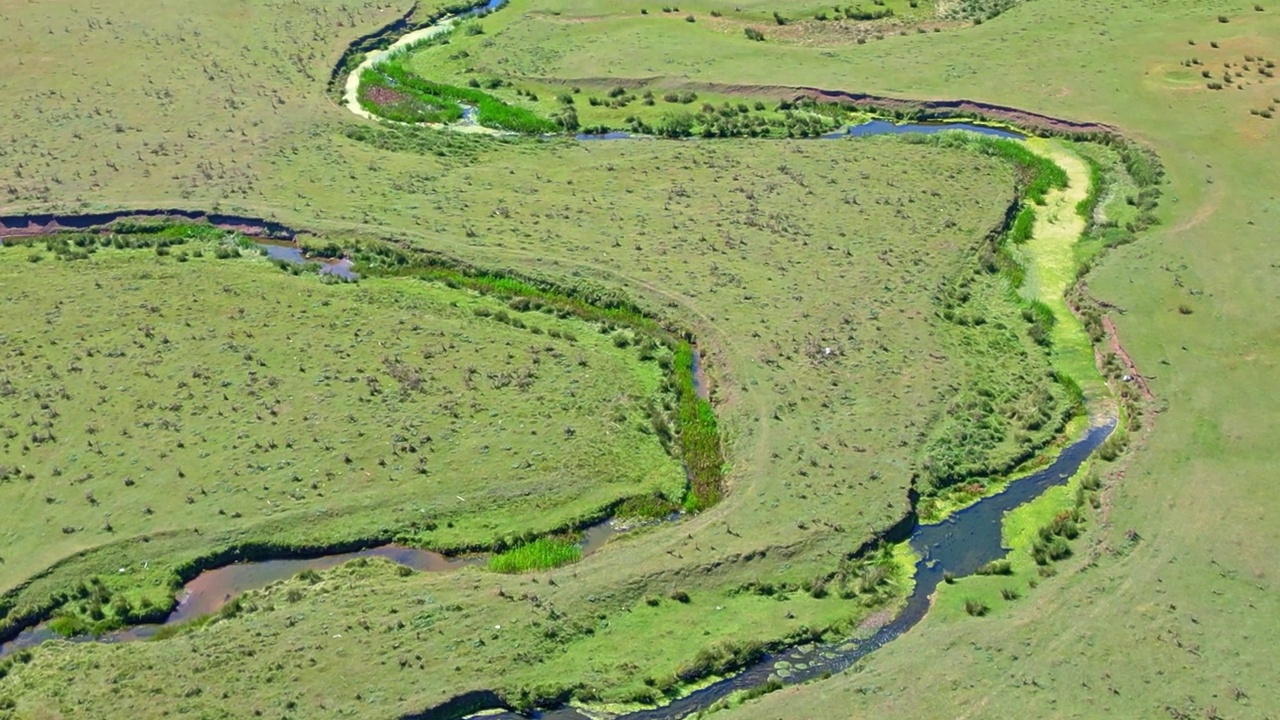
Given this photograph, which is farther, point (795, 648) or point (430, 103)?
point (430, 103)

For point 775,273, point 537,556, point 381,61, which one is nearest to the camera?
point 537,556

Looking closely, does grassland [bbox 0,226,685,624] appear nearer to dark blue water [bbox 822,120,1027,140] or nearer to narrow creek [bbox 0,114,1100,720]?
narrow creek [bbox 0,114,1100,720]

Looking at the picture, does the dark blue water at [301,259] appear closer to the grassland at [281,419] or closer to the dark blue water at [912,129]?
the grassland at [281,419]

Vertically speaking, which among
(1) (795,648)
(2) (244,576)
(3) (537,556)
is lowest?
(1) (795,648)

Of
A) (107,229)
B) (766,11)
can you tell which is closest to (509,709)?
(107,229)

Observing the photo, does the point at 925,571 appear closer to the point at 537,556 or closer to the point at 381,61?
the point at 537,556

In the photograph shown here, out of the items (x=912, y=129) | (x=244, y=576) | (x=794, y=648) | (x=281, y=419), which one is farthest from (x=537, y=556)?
(x=912, y=129)
